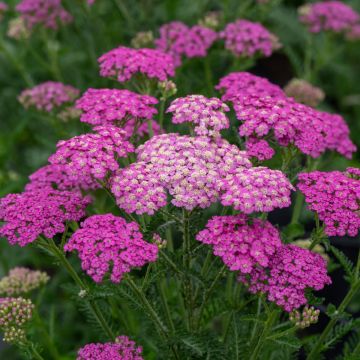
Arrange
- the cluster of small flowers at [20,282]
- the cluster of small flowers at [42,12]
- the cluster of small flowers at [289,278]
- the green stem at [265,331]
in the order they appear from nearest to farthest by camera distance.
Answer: the cluster of small flowers at [289,278] < the green stem at [265,331] < the cluster of small flowers at [20,282] < the cluster of small flowers at [42,12]

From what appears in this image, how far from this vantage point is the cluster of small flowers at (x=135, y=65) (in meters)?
2.75

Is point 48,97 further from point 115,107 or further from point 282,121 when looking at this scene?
Result: point 282,121

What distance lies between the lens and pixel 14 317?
2.46 metres

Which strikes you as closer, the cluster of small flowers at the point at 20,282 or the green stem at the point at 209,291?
the green stem at the point at 209,291

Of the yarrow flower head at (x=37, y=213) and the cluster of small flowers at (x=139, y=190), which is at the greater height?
the cluster of small flowers at (x=139, y=190)

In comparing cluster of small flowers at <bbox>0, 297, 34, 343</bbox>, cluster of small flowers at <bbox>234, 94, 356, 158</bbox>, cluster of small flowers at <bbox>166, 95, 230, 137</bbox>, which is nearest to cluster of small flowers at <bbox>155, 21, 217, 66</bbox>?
cluster of small flowers at <bbox>234, 94, 356, 158</bbox>

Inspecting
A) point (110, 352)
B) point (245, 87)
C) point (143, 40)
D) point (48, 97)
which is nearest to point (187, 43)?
point (143, 40)

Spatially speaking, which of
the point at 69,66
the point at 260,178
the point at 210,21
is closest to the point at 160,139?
the point at 260,178

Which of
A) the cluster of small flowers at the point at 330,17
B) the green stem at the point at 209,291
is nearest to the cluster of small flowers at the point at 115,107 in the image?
the green stem at the point at 209,291

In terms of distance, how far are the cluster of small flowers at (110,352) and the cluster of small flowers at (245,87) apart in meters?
1.20

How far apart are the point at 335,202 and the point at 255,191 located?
0.34 m

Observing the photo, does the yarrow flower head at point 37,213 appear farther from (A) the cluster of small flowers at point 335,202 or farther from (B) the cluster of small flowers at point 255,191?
(A) the cluster of small flowers at point 335,202

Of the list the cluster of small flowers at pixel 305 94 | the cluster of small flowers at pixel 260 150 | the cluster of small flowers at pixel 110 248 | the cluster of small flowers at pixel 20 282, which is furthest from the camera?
the cluster of small flowers at pixel 305 94

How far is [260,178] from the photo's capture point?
2125 mm
